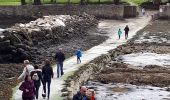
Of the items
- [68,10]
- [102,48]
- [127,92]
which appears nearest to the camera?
A: [127,92]

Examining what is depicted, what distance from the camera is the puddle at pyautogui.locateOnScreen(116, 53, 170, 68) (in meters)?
43.7

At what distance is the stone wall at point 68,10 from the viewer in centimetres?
8131

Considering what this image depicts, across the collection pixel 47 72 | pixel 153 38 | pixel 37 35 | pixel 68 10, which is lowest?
pixel 153 38

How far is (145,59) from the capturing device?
1810 inches

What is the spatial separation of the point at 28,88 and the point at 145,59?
76.6ft

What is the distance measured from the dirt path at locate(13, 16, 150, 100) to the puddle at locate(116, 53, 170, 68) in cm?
213

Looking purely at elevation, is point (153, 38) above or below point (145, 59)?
below

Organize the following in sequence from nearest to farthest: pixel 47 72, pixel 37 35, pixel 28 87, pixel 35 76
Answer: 1. pixel 28 87
2. pixel 35 76
3. pixel 47 72
4. pixel 37 35

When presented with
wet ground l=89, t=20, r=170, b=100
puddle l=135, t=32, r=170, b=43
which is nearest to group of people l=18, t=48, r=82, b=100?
wet ground l=89, t=20, r=170, b=100

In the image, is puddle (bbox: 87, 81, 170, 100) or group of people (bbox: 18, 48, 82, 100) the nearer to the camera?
group of people (bbox: 18, 48, 82, 100)

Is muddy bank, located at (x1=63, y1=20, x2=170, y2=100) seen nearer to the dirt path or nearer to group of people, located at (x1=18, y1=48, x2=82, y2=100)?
the dirt path

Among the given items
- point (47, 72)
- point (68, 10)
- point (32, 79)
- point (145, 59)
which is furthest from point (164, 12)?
point (32, 79)

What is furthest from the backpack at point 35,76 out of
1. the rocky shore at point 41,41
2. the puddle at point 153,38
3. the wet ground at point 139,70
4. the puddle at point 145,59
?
the puddle at point 153,38

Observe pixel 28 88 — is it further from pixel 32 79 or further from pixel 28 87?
pixel 32 79
